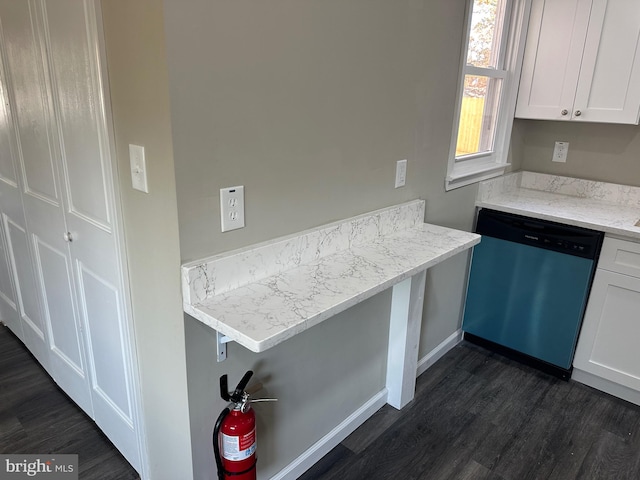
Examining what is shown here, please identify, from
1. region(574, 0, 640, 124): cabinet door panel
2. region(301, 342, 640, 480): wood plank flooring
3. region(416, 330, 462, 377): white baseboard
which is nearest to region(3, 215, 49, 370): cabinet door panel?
region(301, 342, 640, 480): wood plank flooring

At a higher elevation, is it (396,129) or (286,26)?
(286,26)

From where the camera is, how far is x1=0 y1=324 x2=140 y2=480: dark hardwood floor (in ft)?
6.13

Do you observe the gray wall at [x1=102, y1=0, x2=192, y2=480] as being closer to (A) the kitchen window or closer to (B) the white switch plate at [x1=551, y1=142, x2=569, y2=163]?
(A) the kitchen window

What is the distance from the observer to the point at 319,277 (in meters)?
1.47

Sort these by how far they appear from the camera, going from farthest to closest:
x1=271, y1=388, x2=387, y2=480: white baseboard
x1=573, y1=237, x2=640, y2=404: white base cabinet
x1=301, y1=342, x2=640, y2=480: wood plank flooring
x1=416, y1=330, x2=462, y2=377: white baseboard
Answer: x1=416, y1=330, x2=462, y2=377: white baseboard, x1=573, y1=237, x2=640, y2=404: white base cabinet, x1=301, y1=342, x2=640, y2=480: wood plank flooring, x1=271, y1=388, x2=387, y2=480: white baseboard

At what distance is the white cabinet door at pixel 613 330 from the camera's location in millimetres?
2230

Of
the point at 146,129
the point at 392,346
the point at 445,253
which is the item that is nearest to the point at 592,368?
the point at 392,346

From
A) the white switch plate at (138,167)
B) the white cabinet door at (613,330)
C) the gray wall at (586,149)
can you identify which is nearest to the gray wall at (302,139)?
the white switch plate at (138,167)

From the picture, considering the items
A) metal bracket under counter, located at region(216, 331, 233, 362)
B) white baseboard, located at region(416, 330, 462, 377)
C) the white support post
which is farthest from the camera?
white baseboard, located at region(416, 330, 462, 377)

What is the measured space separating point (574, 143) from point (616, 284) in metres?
1.03

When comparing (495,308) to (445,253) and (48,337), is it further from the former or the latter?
(48,337)

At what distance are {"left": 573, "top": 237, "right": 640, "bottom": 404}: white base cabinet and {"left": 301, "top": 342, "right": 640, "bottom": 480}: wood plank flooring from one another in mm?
142

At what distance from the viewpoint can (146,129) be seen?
3.90 feet

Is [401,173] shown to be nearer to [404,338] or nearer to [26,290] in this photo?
[404,338]
